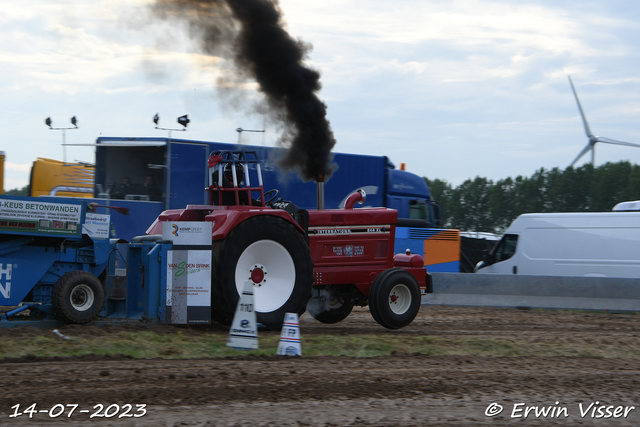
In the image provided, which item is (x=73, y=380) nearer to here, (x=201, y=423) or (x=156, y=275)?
(x=201, y=423)

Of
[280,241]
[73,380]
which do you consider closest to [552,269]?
[280,241]

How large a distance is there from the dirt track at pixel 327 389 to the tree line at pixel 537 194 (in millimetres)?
60462

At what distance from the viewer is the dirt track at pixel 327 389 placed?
15.3 feet

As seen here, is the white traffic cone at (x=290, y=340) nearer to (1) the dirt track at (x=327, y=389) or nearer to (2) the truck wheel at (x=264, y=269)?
(1) the dirt track at (x=327, y=389)

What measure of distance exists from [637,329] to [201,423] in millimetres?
8104

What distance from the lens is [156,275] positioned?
26.3 ft

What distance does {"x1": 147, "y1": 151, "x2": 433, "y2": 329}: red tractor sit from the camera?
27.2 ft

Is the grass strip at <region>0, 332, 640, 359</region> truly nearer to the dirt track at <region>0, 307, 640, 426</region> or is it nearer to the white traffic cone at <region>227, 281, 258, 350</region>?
the white traffic cone at <region>227, 281, 258, 350</region>

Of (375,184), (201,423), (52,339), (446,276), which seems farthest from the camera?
(375,184)

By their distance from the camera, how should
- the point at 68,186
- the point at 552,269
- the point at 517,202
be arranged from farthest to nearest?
1. the point at 517,202
2. the point at 68,186
3. the point at 552,269

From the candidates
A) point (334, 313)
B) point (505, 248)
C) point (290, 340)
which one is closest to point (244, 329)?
point (290, 340)

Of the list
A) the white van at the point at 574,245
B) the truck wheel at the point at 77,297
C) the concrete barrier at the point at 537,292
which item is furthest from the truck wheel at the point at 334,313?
the white van at the point at 574,245

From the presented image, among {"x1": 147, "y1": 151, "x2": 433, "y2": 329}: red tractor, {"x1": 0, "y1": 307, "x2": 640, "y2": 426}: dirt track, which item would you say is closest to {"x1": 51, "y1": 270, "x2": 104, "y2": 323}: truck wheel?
{"x1": 0, "y1": 307, "x2": 640, "y2": 426}: dirt track

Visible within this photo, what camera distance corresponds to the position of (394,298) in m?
9.36
